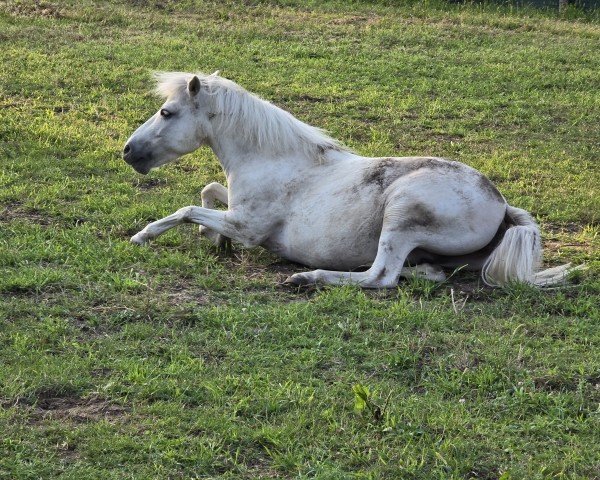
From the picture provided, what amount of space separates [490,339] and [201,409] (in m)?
1.67

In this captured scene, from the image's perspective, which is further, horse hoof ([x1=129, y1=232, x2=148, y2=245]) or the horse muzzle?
the horse muzzle

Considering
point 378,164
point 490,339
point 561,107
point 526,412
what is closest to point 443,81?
point 561,107

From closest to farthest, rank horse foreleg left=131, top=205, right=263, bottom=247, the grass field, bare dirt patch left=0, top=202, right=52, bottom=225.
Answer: the grass field → horse foreleg left=131, top=205, right=263, bottom=247 → bare dirt patch left=0, top=202, right=52, bottom=225

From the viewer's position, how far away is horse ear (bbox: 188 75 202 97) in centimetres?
687

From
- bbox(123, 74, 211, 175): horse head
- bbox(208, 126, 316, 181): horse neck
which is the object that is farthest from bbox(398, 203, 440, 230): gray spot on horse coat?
bbox(123, 74, 211, 175): horse head

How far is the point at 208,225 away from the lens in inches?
269

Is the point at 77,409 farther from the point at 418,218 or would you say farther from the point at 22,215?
the point at 22,215

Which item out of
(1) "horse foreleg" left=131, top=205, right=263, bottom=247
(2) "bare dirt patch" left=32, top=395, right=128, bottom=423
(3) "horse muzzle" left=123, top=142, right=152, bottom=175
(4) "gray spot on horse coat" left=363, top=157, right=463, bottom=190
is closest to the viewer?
(2) "bare dirt patch" left=32, top=395, right=128, bottom=423

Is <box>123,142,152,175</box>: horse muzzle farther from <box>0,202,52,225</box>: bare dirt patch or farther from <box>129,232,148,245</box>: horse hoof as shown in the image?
<box>0,202,52,225</box>: bare dirt patch

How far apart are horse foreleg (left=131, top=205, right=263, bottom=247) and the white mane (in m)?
0.56

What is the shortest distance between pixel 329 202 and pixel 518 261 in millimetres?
1253

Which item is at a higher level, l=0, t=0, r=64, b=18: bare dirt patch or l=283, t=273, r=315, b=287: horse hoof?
l=0, t=0, r=64, b=18: bare dirt patch

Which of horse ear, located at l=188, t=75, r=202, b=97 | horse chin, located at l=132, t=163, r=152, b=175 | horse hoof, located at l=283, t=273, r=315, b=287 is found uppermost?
horse ear, located at l=188, t=75, r=202, b=97

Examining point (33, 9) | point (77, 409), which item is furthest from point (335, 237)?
point (33, 9)
